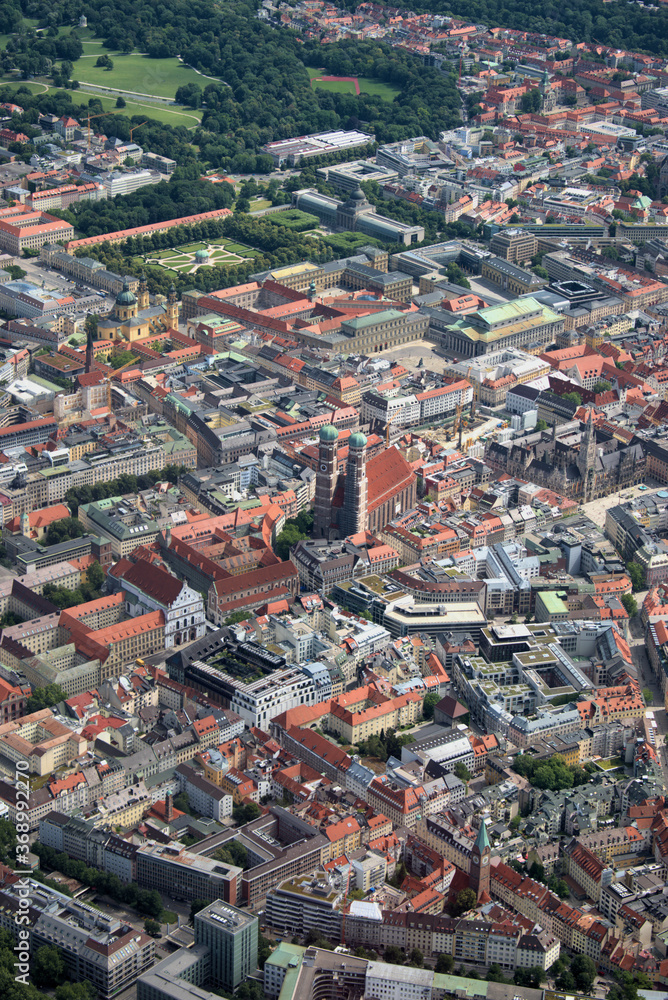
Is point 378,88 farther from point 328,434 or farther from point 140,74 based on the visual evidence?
point 328,434

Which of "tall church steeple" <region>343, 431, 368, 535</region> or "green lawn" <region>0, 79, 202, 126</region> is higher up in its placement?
"green lawn" <region>0, 79, 202, 126</region>

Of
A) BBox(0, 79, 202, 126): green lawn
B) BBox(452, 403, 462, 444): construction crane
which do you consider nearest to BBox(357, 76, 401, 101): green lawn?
BBox(0, 79, 202, 126): green lawn

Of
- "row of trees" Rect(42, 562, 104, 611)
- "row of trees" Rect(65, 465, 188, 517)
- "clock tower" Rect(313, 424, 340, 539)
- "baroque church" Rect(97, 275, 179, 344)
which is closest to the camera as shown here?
"row of trees" Rect(42, 562, 104, 611)

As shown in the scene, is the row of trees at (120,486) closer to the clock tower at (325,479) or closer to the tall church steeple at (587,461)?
the clock tower at (325,479)

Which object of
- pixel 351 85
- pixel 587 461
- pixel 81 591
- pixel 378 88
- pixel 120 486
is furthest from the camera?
pixel 351 85

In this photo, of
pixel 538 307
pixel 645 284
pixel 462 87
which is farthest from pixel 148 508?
pixel 462 87

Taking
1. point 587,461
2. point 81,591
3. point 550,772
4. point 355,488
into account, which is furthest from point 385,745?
point 587,461

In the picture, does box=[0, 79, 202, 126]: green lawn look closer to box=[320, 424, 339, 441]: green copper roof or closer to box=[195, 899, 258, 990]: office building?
box=[320, 424, 339, 441]: green copper roof

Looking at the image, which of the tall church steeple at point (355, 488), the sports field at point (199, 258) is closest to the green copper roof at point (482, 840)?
the tall church steeple at point (355, 488)
